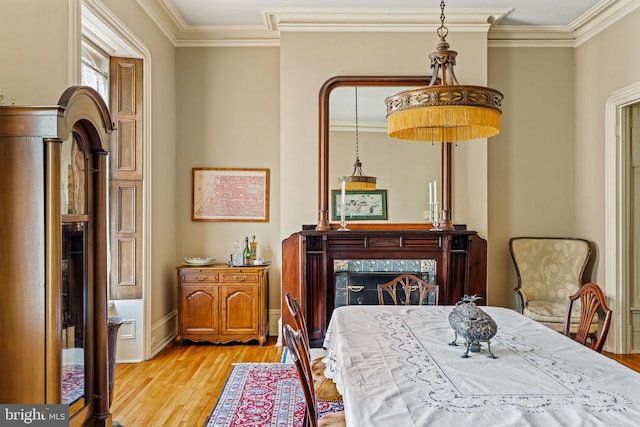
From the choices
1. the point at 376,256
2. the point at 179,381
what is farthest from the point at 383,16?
the point at 179,381

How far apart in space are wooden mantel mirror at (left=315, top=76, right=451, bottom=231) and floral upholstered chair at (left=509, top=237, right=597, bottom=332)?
104 cm

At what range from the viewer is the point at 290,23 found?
459cm

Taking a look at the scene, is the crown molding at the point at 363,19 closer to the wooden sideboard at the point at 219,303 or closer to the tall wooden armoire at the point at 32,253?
the wooden sideboard at the point at 219,303

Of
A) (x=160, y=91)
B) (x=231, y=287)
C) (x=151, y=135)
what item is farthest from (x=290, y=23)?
(x=231, y=287)

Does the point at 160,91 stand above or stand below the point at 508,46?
below

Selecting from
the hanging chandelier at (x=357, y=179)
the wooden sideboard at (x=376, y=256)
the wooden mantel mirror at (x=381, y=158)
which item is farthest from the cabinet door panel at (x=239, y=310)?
the hanging chandelier at (x=357, y=179)

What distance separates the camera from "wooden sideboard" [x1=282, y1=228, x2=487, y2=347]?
436 centimetres

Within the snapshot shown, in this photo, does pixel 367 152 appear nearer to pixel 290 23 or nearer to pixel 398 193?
pixel 398 193

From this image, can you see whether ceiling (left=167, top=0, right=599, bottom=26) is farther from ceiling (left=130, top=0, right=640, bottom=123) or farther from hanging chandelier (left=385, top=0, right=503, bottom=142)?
hanging chandelier (left=385, top=0, right=503, bottom=142)

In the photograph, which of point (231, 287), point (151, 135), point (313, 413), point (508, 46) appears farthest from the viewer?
point (508, 46)

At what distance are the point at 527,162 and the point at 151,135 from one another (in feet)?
12.6

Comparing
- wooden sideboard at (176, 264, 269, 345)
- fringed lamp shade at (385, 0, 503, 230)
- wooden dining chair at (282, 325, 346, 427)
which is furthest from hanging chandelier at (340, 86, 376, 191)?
wooden dining chair at (282, 325, 346, 427)

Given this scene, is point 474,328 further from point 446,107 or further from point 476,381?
point 446,107

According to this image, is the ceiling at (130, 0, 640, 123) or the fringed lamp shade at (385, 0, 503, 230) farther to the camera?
the ceiling at (130, 0, 640, 123)
